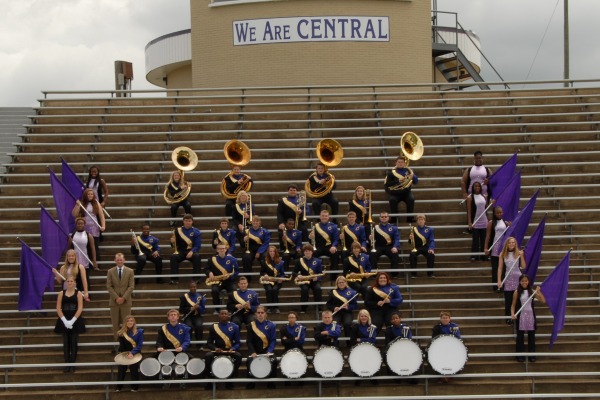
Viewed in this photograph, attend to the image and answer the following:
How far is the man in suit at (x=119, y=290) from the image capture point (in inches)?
671

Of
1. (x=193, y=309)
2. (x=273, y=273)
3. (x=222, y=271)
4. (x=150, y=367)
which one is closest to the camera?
(x=150, y=367)

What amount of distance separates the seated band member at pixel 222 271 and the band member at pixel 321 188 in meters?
2.48

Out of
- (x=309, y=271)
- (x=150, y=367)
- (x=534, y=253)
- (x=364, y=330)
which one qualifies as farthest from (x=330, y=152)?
(x=150, y=367)

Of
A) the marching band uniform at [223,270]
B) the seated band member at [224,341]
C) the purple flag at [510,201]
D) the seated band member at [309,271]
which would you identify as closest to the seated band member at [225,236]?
the marching band uniform at [223,270]

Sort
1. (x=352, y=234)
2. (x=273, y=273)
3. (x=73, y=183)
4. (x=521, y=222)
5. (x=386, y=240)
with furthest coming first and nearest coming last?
(x=73, y=183), (x=386, y=240), (x=352, y=234), (x=521, y=222), (x=273, y=273)

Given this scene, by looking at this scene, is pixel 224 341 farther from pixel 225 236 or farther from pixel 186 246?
pixel 186 246

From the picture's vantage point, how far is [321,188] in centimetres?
1930

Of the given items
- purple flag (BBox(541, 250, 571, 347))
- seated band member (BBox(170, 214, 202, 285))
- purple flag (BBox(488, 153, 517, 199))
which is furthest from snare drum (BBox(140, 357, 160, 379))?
purple flag (BBox(488, 153, 517, 199))

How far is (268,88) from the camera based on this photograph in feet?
78.9

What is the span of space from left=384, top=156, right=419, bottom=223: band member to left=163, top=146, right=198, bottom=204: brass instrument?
327 centimetres

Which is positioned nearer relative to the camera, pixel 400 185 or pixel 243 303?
pixel 243 303

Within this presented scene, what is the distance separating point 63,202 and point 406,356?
6191 mm

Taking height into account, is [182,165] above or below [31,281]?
above

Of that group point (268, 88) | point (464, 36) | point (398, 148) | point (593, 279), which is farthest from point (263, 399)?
point (464, 36)
